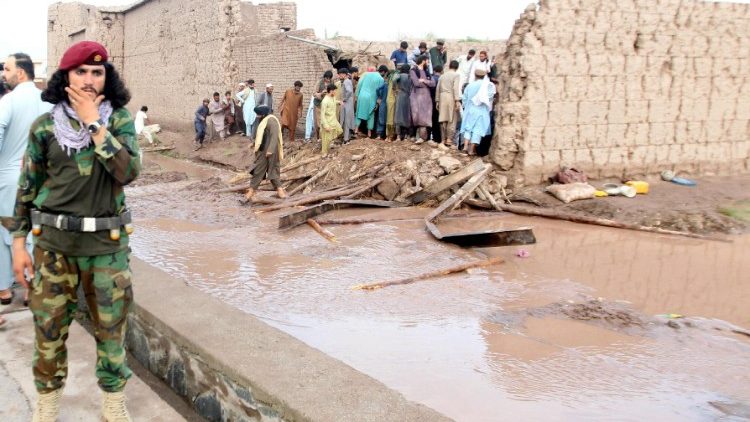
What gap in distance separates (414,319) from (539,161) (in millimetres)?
5812

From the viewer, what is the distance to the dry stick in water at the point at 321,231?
778 centimetres

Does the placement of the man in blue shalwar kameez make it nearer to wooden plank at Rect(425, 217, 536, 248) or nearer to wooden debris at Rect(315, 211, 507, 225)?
wooden debris at Rect(315, 211, 507, 225)

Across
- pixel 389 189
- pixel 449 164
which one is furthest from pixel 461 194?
pixel 389 189

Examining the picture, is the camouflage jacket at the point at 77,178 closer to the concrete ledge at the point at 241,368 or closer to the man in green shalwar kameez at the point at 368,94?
the concrete ledge at the point at 241,368

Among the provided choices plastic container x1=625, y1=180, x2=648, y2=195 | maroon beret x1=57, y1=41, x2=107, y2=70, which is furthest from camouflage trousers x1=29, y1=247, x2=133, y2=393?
plastic container x1=625, y1=180, x2=648, y2=195

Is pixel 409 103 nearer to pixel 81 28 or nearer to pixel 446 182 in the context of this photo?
pixel 446 182

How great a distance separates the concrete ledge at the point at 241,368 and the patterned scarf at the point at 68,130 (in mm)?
1040

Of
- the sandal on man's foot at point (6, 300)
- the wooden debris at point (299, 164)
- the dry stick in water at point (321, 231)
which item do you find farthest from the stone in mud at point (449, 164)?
the sandal on man's foot at point (6, 300)

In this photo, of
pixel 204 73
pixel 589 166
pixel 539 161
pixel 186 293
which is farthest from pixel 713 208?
pixel 204 73

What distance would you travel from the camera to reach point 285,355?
2826 millimetres

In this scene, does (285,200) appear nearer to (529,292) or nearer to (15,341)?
(529,292)

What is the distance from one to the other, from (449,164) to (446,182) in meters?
0.56

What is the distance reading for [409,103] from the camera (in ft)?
38.3

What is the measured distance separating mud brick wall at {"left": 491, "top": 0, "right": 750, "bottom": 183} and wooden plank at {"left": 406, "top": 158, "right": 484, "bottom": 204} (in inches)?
23.6
